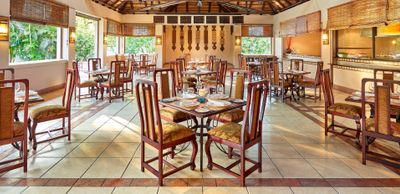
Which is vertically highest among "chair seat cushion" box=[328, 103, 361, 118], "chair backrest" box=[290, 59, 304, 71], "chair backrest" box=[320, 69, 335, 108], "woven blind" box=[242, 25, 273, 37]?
"woven blind" box=[242, 25, 273, 37]

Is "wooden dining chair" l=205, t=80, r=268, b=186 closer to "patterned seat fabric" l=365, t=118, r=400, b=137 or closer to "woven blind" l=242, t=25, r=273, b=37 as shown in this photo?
"patterned seat fabric" l=365, t=118, r=400, b=137

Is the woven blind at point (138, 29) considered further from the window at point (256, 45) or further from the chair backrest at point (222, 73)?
the chair backrest at point (222, 73)

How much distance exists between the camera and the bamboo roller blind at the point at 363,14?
6473 mm

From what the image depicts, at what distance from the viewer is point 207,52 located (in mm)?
16438

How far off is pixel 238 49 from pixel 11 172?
44.1 feet

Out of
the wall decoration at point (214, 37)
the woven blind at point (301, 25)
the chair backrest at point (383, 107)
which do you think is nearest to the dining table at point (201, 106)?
the chair backrest at point (383, 107)

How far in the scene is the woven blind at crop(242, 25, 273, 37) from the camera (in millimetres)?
14992

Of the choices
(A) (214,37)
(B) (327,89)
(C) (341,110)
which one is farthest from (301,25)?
(C) (341,110)

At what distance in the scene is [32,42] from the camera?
300 inches

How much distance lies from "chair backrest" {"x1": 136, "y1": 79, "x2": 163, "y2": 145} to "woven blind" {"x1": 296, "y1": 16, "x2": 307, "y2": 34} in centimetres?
952

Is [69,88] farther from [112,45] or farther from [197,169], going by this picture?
[112,45]

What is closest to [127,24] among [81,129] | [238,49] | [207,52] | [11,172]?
[207,52]

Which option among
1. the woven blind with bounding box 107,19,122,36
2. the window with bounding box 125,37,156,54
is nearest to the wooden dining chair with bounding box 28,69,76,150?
the woven blind with bounding box 107,19,122,36

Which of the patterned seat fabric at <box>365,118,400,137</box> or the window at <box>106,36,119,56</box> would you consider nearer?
the patterned seat fabric at <box>365,118,400,137</box>
